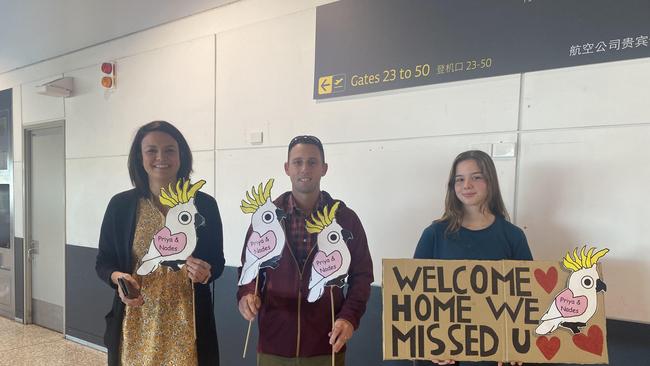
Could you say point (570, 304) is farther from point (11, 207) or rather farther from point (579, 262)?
point (11, 207)

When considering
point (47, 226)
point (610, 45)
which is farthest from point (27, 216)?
point (610, 45)

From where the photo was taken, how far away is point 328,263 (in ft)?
4.67

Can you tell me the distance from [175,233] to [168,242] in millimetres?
39

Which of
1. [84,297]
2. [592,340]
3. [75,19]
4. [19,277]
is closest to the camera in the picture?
[592,340]

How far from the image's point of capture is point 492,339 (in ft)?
4.40

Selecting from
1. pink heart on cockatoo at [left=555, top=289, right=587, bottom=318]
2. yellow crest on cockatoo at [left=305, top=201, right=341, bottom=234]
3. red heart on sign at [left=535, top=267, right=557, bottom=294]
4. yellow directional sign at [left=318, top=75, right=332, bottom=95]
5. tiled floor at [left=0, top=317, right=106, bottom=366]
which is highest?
yellow directional sign at [left=318, top=75, right=332, bottom=95]

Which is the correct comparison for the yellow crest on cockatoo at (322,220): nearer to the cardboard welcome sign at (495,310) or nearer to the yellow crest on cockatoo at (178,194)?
the cardboard welcome sign at (495,310)

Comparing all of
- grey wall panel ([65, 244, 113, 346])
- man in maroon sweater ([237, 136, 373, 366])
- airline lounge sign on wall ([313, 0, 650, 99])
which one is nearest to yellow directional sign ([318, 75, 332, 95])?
airline lounge sign on wall ([313, 0, 650, 99])

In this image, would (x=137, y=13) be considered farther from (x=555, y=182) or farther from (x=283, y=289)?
(x=555, y=182)

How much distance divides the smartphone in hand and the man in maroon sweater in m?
0.39

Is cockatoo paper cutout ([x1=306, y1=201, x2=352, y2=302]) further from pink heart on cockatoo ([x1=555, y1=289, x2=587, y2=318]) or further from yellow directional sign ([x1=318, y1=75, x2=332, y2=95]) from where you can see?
yellow directional sign ([x1=318, y1=75, x2=332, y2=95])

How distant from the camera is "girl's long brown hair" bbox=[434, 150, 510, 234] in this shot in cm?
157

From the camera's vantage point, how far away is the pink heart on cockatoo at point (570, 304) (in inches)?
51.4

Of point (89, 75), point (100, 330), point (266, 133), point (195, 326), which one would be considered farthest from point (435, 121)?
point (100, 330)
